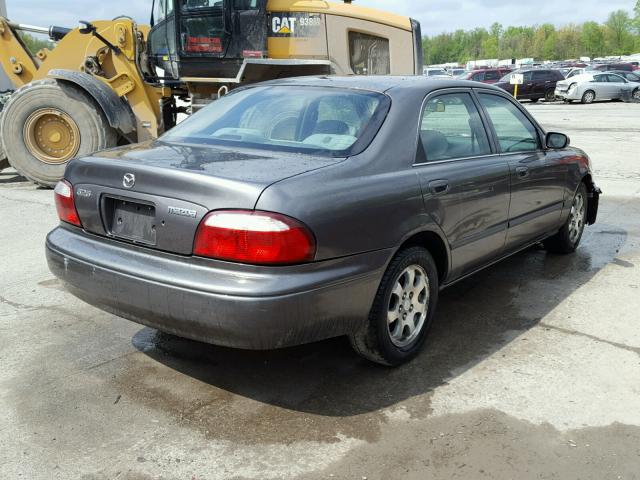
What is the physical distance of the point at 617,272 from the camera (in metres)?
5.45

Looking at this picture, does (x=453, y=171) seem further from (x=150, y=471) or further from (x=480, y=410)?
(x=150, y=471)

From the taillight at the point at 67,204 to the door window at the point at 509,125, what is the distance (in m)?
2.79

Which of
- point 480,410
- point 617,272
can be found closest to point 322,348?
point 480,410

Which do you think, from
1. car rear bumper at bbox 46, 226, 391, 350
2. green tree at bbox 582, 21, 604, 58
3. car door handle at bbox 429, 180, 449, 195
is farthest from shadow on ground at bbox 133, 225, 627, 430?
green tree at bbox 582, 21, 604, 58

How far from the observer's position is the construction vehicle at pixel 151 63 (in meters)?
8.73

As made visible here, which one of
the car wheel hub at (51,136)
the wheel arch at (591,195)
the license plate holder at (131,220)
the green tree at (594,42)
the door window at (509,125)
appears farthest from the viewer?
the green tree at (594,42)

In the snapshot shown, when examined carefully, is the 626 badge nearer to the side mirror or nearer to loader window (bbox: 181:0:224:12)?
loader window (bbox: 181:0:224:12)

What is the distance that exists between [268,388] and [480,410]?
1.11 m

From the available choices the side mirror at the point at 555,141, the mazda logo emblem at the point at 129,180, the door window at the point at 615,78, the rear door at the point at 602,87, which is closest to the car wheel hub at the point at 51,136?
the mazda logo emblem at the point at 129,180

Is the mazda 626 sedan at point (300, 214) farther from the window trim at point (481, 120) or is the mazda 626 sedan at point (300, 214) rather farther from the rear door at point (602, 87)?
the rear door at point (602, 87)

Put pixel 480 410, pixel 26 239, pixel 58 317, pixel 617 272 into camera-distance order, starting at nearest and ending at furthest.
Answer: pixel 480 410 → pixel 58 317 → pixel 617 272 → pixel 26 239

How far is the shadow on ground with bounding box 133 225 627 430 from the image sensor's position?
131 inches

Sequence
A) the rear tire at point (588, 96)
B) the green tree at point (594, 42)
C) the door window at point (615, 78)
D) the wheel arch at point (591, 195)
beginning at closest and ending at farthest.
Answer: the wheel arch at point (591, 195), the rear tire at point (588, 96), the door window at point (615, 78), the green tree at point (594, 42)

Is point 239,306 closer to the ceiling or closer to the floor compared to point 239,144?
closer to the floor
